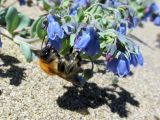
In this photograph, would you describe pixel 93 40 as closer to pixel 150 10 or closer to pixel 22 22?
pixel 22 22

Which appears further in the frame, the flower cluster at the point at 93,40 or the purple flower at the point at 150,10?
the purple flower at the point at 150,10

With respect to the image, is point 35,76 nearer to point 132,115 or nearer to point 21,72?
point 21,72

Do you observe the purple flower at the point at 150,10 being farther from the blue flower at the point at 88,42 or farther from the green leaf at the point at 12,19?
the blue flower at the point at 88,42

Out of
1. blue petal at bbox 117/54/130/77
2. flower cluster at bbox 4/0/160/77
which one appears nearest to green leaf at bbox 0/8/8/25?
flower cluster at bbox 4/0/160/77

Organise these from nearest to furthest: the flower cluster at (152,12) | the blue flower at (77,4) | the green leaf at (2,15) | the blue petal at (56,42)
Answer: the blue petal at (56,42), the blue flower at (77,4), the green leaf at (2,15), the flower cluster at (152,12)

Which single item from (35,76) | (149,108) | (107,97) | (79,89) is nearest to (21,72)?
(35,76)

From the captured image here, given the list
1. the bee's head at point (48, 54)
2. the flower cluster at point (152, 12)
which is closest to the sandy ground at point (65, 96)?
the bee's head at point (48, 54)

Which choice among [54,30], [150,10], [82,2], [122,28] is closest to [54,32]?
[54,30]

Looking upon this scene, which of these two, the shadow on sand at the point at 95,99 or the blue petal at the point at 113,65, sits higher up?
the blue petal at the point at 113,65

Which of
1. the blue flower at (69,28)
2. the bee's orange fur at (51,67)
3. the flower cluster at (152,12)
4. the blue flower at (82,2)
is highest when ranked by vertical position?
the blue flower at (69,28)
